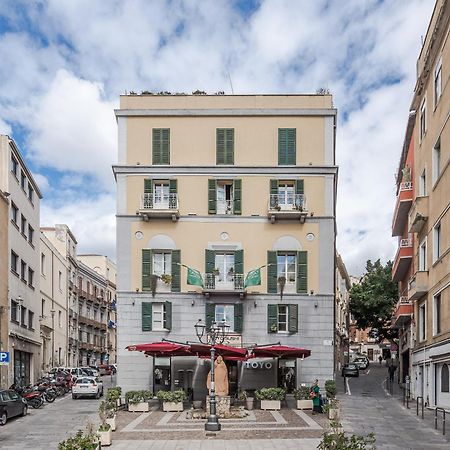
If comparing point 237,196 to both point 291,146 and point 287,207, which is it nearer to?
point 287,207

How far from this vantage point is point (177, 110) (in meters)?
38.1

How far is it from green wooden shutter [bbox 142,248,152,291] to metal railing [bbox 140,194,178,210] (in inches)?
91.8

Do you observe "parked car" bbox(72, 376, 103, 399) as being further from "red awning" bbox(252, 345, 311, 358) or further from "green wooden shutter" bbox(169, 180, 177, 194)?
"green wooden shutter" bbox(169, 180, 177, 194)

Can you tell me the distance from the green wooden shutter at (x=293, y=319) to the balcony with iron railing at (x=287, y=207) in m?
4.67

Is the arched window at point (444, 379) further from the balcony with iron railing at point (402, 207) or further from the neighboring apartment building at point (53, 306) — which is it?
the neighboring apartment building at point (53, 306)

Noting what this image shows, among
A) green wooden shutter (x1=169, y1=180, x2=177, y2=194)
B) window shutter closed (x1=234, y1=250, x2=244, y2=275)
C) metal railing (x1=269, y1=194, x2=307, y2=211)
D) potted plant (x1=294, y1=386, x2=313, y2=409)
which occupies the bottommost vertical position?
potted plant (x1=294, y1=386, x2=313, y2=409)

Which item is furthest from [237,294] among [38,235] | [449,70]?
[38,235]

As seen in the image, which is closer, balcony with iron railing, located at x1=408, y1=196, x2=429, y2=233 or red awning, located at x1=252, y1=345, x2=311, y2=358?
red awning, located at x1=252, y1=345, x2=311, y2=358

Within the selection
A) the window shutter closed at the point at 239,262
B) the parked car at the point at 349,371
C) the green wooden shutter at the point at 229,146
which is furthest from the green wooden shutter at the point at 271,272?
the parked car at the point at 349,371

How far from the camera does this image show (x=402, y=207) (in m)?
41.0

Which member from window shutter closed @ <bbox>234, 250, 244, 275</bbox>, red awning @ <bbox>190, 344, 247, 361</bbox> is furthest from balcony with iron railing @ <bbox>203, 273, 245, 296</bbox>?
red awning @ <bbox>190, 344, 247, 361</bbox>

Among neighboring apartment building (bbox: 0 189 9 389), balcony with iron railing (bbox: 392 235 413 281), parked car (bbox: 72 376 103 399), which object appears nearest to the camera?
parked car (bbox: 72 376 103 399)

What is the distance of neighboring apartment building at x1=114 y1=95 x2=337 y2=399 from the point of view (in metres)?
36.7

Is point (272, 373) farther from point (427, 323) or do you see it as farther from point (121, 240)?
point (121, 240)
